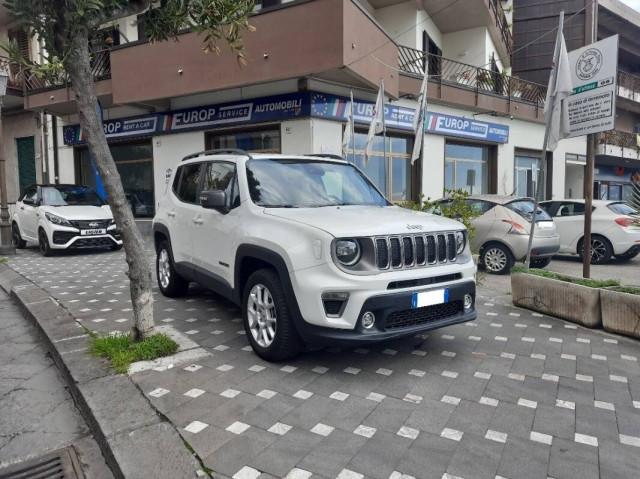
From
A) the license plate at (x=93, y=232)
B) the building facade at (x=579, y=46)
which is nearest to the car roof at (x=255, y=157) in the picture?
the license plate at (x=93, y=232)

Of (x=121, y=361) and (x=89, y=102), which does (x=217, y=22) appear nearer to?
(x=89, y=102)

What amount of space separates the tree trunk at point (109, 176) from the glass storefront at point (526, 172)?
18.3 meters

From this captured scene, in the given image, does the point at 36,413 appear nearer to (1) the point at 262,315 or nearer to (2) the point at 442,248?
(1) the point at 262,315

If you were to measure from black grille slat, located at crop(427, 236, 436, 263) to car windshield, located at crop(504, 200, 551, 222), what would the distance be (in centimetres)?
539

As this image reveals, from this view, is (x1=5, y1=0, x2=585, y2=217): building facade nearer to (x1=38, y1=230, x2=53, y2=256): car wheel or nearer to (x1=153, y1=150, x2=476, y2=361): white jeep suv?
(x1=38, y1=230, x2=53, y2=256): car wheel

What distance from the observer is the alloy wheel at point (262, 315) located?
13.4 ft

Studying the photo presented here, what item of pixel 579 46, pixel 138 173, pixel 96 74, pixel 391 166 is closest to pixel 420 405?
pixel 391 166

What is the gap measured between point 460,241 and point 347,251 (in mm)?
1332

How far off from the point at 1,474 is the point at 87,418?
64 centimetres

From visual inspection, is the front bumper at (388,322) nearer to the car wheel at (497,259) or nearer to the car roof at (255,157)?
the car roof at (255,157)

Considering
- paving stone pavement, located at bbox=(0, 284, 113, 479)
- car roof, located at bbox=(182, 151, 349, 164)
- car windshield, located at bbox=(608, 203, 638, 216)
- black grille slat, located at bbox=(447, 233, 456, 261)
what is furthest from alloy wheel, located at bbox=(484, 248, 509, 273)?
paving stone pavement, located at bbox=(0, 284, 113, 479)

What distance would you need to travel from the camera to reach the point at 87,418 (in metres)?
3.38

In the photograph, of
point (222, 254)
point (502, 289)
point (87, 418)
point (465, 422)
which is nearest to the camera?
point (465, 422)

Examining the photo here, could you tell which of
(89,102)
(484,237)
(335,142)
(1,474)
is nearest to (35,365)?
(1,474)
